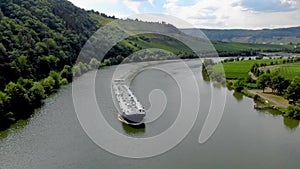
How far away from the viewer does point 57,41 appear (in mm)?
71750

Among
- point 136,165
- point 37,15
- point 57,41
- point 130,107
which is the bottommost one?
point 136,165

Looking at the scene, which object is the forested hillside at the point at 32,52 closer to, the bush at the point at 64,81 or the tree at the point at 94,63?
the bush at the point at 64,81

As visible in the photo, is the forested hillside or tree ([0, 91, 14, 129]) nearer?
tree ([0, 91, 14, 129])

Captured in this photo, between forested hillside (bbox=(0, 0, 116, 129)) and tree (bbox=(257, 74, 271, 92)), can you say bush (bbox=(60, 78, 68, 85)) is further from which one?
tree (bbox=(257, 74, 271, 92))

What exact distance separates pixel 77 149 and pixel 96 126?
5625 millimetres

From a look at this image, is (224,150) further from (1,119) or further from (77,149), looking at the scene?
(1,119)

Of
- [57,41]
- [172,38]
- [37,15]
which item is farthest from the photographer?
[172,38]

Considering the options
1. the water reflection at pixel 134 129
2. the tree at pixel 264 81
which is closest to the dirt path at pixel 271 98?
the tree at pixel 264 81

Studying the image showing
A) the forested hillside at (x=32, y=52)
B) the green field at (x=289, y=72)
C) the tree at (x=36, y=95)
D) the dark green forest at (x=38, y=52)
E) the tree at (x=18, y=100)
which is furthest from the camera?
the green field at (x=289, y=72)

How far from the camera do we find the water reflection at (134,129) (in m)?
31.0

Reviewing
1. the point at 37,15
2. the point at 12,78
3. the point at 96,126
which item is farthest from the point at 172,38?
the point at 96,126

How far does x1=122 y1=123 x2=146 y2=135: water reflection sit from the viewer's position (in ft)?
102

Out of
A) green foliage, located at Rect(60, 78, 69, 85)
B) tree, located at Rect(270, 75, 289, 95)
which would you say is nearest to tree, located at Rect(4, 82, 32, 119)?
green foliage, located at Rect(60, 78, 69, 85)

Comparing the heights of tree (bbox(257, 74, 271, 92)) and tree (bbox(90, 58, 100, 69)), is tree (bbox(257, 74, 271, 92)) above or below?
below
